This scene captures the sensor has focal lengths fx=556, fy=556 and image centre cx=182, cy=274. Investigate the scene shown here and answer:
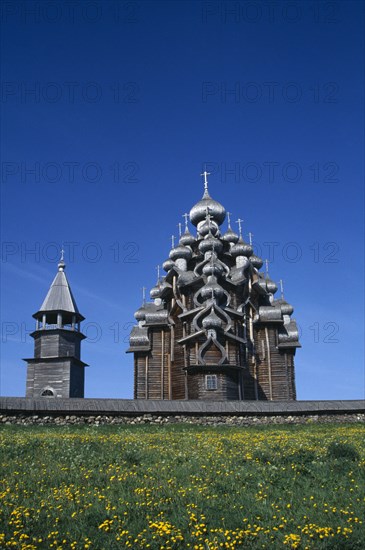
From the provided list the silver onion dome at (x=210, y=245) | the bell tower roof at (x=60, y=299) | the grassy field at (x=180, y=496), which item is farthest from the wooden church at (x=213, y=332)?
the grassy field at (x=180, y=496)

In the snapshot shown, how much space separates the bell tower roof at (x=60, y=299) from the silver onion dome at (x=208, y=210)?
31.2 ft

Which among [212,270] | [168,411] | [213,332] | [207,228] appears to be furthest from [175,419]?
[207,228]

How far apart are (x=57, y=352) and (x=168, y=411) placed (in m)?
14.3

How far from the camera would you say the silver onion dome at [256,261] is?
119ft

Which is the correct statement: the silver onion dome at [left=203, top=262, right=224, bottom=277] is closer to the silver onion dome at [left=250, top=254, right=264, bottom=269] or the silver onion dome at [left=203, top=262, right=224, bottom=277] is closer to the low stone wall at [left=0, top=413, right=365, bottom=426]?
the silver onion dome at [left=250, top=254, right=264, bottom=269]

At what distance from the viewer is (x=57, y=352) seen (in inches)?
1232

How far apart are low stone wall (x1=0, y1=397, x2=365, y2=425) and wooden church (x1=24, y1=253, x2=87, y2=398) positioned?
42.5 feet

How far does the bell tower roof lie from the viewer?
32.4 meters

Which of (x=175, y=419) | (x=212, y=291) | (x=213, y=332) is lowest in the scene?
(x=175, y=419)

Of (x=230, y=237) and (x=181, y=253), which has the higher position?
(x=230, y=237)

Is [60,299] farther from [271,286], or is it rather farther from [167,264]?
[271,286]

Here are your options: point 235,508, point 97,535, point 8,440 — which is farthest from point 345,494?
point 8,440

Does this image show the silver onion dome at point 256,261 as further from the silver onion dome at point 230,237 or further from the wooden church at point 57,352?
the wooden church at point 57,352

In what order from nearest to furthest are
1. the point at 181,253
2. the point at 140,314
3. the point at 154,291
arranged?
the point at 181,253, the point at 140,314, the point at 154,291
